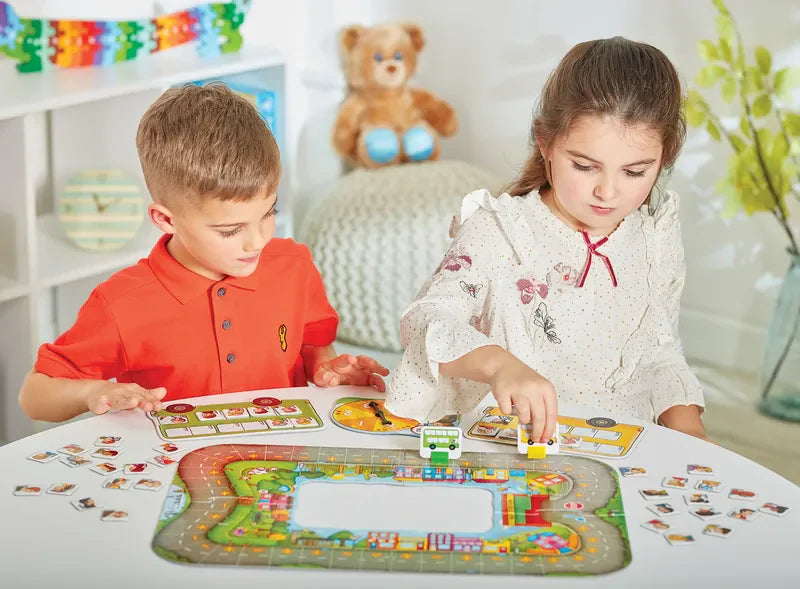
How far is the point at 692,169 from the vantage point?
116 inches

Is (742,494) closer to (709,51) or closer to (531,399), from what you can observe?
(531,399)

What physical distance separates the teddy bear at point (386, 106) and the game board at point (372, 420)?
189cm

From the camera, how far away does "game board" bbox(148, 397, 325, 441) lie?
137cm

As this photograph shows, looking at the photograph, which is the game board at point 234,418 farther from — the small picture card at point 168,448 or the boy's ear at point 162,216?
the boy's ear at point 162,216

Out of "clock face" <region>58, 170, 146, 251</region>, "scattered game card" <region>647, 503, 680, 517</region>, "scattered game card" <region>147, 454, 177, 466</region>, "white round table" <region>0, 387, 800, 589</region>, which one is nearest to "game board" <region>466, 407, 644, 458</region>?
"white round table" <region>0, 387, 800, 589</region>

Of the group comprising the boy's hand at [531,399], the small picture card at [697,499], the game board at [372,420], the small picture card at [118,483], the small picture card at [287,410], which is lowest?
the small picture card at [118,483]

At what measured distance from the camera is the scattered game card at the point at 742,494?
1.24 meters

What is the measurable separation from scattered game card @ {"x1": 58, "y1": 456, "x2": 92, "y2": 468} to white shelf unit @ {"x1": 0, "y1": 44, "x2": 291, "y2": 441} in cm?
120

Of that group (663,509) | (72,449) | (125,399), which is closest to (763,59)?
(663,509)

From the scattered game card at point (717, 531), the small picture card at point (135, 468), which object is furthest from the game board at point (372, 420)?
the scattered game card at point (717, 531)

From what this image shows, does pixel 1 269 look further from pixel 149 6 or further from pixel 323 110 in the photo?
pixel 323 110

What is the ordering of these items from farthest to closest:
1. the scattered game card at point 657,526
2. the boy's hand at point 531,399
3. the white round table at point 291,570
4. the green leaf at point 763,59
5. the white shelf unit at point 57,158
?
the green leaf at point 763,59 < the white shelf unit at point 57,158 < the boy's hand at point 531,399 < the scattered game card at point 657,526 < the white round table at point 291,570

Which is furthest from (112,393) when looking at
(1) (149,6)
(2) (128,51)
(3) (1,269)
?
(1) (149,6)

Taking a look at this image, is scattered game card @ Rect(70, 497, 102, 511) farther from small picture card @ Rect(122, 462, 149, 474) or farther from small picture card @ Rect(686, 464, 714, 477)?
small picture card @ Rect(686, 464, 714, 477)
